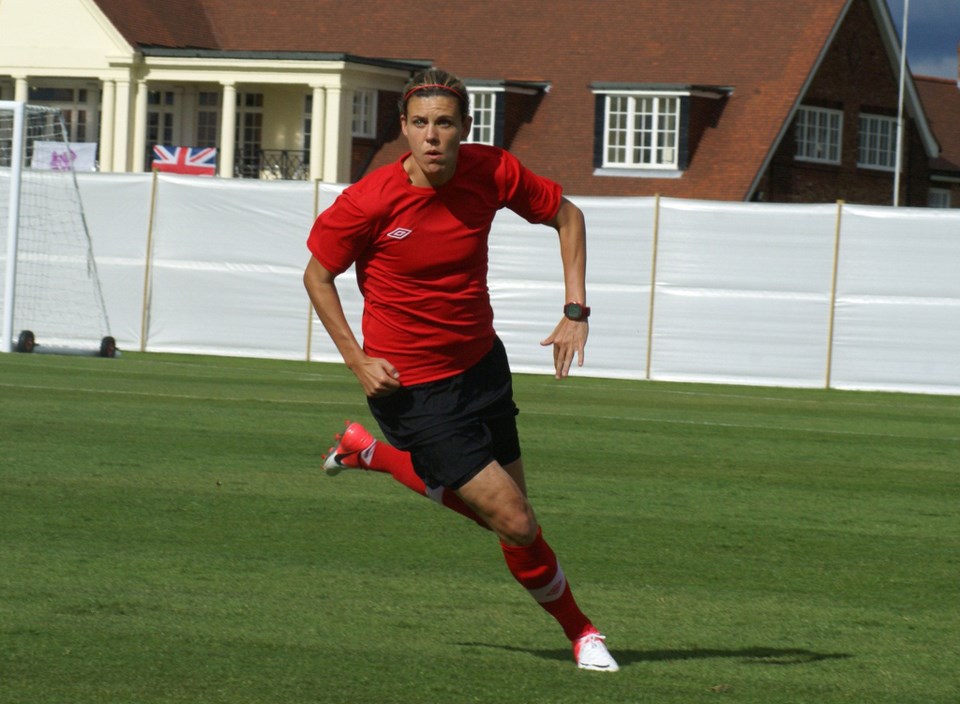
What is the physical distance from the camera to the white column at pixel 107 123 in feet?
164

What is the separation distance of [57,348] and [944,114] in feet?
143

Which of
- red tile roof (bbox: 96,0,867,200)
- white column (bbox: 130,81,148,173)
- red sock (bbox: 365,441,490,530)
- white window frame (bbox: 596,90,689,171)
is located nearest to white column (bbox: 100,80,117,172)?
white column (bbox: 130,81,148,173)

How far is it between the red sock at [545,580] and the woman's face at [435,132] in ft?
4.40

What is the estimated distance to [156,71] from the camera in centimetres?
4969

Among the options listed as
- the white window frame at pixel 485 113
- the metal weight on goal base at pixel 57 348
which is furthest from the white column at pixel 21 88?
the metal weight on goal base at pixel 57 348

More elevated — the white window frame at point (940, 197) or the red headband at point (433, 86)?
the white window frame at point (940, 197)

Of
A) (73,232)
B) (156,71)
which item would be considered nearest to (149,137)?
(156,71)

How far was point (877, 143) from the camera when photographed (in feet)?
165

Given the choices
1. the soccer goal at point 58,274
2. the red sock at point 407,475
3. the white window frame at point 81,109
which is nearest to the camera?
the red sock at point 407,475

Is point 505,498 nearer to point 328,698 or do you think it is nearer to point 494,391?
point 494,391

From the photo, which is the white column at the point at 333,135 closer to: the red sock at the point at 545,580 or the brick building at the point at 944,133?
the brick building at the point at 944,133

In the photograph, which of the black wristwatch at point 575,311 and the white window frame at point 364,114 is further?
the white window frame at point 364,114

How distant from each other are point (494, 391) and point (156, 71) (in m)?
45.0

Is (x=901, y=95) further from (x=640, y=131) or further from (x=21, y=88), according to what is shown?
(x=21, y=88)
